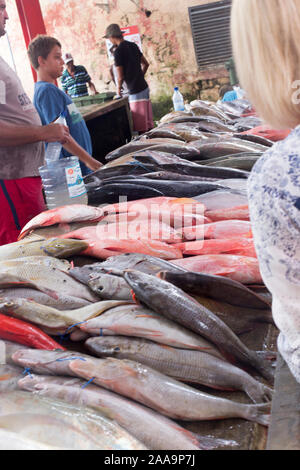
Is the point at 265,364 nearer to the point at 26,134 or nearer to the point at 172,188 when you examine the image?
the point at 172,188

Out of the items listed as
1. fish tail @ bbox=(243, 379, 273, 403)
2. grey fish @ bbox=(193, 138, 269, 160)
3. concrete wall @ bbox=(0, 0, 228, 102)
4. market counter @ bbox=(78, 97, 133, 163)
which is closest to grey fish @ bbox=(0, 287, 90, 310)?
fish tail @ bbox=(243, 379, 273, 403)


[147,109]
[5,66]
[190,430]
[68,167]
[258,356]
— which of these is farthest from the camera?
[147,109]

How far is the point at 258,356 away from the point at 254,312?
256 millimetres

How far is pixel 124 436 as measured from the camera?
124 cm

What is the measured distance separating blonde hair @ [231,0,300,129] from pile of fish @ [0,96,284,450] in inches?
31.0

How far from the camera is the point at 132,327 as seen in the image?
1610 millimetres

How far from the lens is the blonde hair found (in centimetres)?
102

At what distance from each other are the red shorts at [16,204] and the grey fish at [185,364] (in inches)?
90.3

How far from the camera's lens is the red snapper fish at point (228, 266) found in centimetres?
199

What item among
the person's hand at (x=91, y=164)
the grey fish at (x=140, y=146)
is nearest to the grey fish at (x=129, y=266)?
the person's hand at (x=91, y=164)

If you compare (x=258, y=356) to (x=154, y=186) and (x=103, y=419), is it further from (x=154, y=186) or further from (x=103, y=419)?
(x=154, y=186)

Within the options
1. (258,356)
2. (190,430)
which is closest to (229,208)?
(258,356)

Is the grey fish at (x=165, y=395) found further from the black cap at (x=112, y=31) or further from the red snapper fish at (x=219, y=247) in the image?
the black cap at (x=112, y=31)

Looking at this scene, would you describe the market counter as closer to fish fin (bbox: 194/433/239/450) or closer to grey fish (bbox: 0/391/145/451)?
grey fish (bbox: 0/391/145/451)
